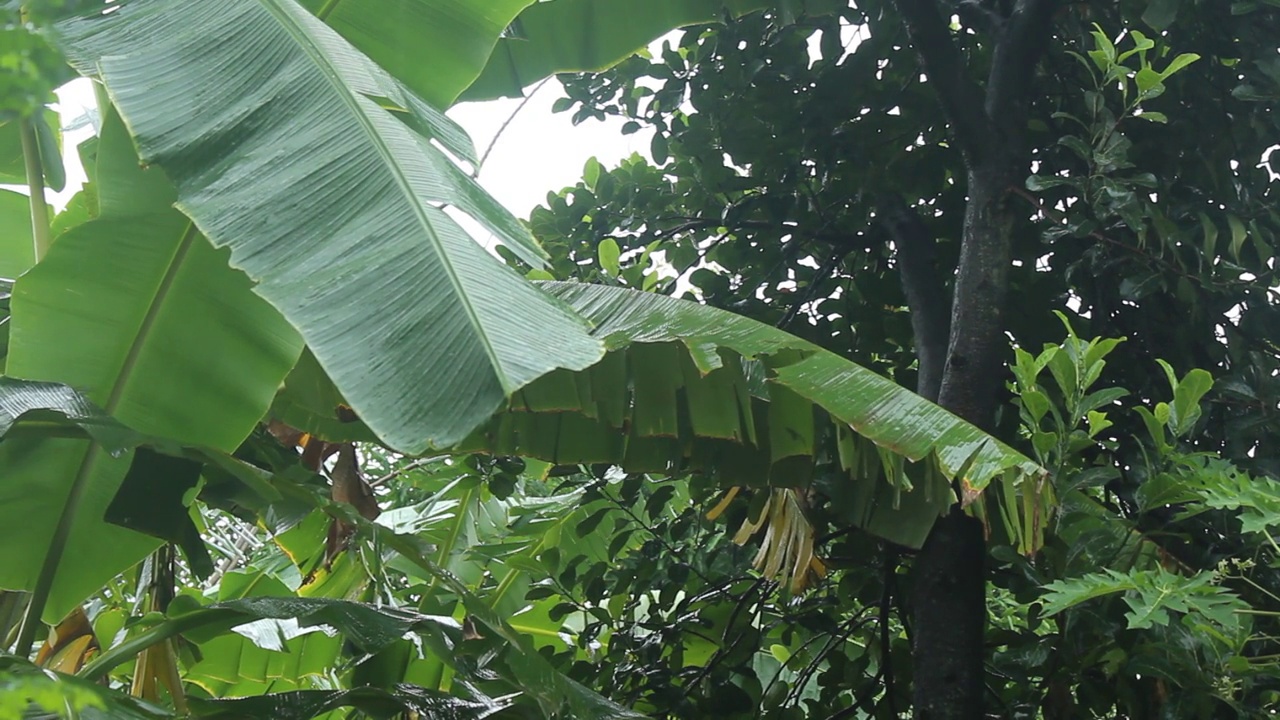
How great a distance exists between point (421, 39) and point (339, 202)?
32.1 inches

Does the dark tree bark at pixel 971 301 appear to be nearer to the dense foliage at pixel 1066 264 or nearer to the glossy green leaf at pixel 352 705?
the dense foliage at pixel 1066 264

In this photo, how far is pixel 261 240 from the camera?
792 millimetres

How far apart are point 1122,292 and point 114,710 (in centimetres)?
144

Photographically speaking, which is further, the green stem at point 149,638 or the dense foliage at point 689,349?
the green stem at point 149,638

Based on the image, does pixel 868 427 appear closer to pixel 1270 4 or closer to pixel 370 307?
pixel 370 307

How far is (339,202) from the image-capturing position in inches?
32.7

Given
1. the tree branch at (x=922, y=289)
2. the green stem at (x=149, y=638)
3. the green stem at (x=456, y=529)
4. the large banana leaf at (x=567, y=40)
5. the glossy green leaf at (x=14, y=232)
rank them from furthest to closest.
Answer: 1. the green stem at (x=456, y=529)
2. the large banana leaf at (x=567, y=40)
3. the glossy green leaf at (x=14, y=232)
4. the tree branch at (x=922, y=289)
5. the green stem at (x=149, y=638)

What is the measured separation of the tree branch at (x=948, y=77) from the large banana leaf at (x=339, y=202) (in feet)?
2.88

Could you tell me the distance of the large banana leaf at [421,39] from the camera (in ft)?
5.06

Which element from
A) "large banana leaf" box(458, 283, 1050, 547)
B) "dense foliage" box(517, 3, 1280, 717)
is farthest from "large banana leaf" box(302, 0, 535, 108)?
"dense foliage" box(517, 3, 1280, 717)

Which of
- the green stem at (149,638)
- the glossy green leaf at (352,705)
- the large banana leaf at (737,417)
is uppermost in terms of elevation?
the large banana leaf at (737,417)

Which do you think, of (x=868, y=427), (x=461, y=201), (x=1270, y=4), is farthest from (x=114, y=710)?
(x=1270, y=4)

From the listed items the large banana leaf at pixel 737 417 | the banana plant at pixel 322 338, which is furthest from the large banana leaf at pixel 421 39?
the large banana leaf at pixel 737 417

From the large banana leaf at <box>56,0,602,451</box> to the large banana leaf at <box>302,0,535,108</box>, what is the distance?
16.2 inches
